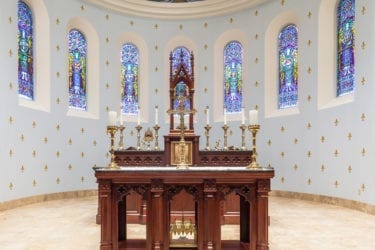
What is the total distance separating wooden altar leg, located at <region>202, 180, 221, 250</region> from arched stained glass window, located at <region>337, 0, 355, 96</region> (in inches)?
258

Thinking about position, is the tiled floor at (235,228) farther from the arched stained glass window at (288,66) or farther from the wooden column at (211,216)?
the arched stained glass window at (288,66)

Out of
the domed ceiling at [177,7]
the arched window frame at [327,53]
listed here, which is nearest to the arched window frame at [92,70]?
the domed ceiling at [177,7]

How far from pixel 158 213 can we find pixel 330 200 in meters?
6.63

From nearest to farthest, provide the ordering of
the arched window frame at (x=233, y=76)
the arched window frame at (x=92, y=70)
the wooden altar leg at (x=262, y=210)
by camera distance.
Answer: the wooden altar leg at (x=262, y=210)
the arched window frame at (x=92, y=70)
the arched window frame at (x=233, y=76)

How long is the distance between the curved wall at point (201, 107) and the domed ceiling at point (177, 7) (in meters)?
0.25

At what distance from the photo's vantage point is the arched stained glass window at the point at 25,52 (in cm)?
966

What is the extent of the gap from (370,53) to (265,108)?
410cm

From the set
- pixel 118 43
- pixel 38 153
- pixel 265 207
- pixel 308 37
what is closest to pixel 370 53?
pixel 308 37

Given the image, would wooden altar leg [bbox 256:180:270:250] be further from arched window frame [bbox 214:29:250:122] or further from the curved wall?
arched window frame [bbox 214:29:250:122]

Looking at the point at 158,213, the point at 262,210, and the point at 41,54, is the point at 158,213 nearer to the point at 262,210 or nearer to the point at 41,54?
the point at 262,210

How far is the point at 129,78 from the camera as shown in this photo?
42.6 ft

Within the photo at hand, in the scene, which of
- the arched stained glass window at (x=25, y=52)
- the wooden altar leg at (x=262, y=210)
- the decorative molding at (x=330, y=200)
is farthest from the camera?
the arched stained glass window at (x=25, y=52)

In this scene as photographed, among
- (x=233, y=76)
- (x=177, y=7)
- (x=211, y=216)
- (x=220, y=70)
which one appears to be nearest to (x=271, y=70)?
(x=233, y=76)

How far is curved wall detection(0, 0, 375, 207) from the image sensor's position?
27.7ft
